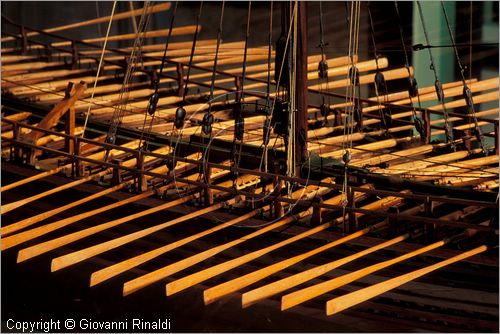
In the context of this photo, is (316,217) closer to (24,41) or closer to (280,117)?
(280,117)

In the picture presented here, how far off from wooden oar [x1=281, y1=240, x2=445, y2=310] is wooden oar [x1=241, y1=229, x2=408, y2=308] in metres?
0.01

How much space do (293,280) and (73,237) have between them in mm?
1166

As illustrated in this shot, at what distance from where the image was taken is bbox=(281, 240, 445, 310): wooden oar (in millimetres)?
4363

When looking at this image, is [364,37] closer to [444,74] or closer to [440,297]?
[444,74]

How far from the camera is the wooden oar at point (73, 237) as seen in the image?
198 inches

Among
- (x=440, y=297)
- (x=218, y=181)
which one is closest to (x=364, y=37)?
(x=218, y=181)

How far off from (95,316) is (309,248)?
100 centimetres

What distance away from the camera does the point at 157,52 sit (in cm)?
941

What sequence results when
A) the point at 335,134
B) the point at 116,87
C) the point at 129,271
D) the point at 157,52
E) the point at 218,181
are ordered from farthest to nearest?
the point at 157,52
the point at 116,87
the point at 335,134
the point at 218,181
the point at 129,271

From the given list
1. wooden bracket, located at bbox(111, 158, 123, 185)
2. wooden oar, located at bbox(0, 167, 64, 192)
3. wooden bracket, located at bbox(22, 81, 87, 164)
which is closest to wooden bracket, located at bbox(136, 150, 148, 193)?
wooden bracket, located at bbox(111, 158, 123, 185)

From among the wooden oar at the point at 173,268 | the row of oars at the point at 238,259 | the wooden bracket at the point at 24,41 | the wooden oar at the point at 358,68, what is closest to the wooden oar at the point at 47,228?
the row of oars at the point at 238,259

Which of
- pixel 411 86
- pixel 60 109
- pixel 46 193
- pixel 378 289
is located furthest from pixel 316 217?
pixel 60 109

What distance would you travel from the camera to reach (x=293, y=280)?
458cm

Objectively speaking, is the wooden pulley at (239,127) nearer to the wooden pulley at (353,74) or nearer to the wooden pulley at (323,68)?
the wooden pulley at (353,74)
